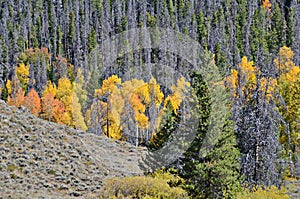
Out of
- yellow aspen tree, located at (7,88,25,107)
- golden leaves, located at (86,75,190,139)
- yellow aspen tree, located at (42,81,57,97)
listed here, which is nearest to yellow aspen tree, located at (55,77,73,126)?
yellow aspen tree, located at (42,81,57,97)

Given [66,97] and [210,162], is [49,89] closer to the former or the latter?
[66,97]

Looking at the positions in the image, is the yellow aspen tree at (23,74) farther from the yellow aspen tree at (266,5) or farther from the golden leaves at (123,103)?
the yellow aspen tree at (266,5)

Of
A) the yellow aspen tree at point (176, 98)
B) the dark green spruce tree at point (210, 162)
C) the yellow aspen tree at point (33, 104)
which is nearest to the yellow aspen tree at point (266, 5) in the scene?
the yellow aspen tree at point (176, 98)

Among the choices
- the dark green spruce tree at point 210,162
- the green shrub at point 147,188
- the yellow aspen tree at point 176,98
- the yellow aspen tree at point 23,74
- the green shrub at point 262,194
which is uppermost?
the yellow aspen tree at point 23,74

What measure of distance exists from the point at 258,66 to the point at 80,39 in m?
91.9

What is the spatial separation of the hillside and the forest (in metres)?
3.49

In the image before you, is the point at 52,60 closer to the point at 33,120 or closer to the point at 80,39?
the point at 80,39

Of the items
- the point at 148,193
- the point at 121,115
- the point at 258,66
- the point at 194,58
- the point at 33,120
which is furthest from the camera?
the point at 194,58

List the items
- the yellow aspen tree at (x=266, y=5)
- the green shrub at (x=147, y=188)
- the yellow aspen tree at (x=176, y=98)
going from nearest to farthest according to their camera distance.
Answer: the green shrub at (x=147, y=188)
the yellow aspen tree at (x=176, y=98)
the yellow aspen tree at (x=266, y=5)

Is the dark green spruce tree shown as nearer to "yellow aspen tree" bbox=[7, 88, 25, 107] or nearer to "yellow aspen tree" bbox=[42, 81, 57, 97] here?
"yellow aspen tree" bbox=[7, 88, 25, 107]

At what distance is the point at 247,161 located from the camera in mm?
24250

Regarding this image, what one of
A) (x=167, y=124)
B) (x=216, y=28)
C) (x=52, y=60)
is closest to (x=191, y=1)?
(x=216, y=28)

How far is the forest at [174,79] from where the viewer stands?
76.5ft

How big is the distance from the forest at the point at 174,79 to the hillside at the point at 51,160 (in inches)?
137
